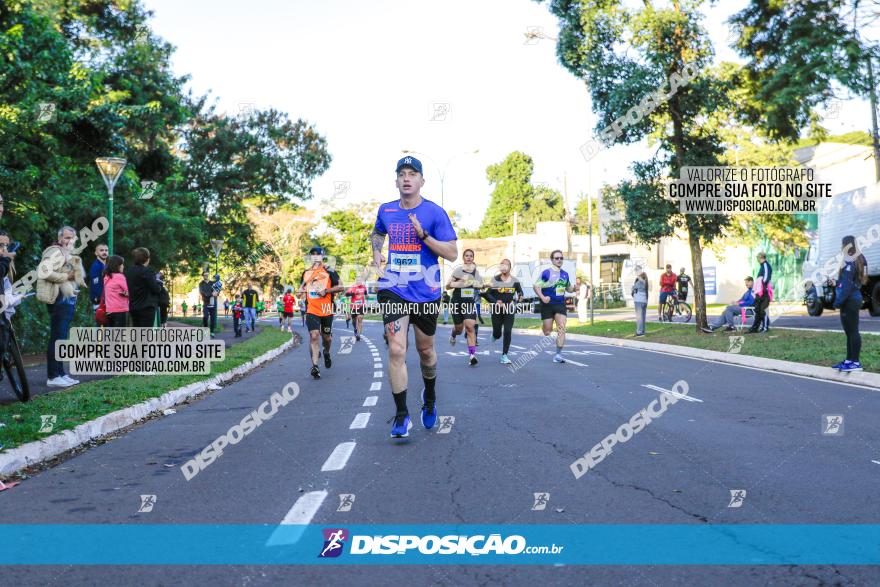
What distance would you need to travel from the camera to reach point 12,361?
28.9 feet

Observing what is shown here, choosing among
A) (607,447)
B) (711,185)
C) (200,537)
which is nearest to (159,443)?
(200,537)

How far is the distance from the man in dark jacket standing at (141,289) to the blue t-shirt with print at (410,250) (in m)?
6.45

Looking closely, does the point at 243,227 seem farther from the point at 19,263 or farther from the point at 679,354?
the point at 679,354

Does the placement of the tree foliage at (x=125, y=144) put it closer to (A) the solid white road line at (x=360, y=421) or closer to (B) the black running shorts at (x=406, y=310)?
(A) the solid white road line at (x=360, y=421)

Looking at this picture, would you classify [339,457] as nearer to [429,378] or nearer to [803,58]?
[429,378]

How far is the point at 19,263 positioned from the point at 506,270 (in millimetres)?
10756

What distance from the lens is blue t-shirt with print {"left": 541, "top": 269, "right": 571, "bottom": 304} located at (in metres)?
15.1

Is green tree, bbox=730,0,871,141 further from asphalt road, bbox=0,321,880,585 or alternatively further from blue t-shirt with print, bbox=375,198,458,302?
blue t-shirt with print, bbox=375,198,458,302

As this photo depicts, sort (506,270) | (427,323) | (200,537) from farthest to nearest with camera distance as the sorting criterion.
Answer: (506,270) < (427,323) < (200,537)

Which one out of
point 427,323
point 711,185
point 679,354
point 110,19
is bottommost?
point 679,354

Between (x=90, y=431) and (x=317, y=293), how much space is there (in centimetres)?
587

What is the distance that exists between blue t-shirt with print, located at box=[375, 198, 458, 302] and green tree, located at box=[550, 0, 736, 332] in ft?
48.3

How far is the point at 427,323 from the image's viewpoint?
275 inches

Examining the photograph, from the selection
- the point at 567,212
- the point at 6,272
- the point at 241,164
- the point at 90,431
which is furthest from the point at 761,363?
the point at 567,212
